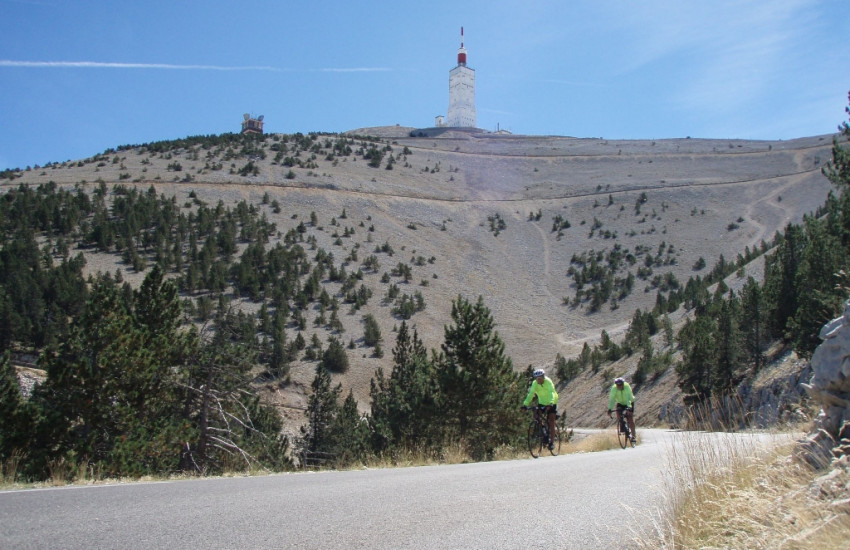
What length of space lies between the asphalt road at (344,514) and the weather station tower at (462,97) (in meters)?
151

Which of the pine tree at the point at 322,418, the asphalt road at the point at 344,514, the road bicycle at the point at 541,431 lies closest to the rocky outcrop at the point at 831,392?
the asphalt road at the point at 344,514

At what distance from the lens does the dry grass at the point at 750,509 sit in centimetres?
346

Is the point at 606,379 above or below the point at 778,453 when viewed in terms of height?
below

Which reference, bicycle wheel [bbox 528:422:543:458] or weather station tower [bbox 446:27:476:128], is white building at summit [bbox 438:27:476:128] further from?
bicycle wheel [bbox 528:422:543:458]

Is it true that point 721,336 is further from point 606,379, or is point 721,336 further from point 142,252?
point 142,252

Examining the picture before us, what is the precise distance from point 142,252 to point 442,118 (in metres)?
116

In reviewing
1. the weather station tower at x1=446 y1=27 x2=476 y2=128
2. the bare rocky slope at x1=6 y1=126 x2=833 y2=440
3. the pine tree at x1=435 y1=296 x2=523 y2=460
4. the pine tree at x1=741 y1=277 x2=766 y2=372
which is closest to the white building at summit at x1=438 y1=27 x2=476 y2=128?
the weather station tower at x1=446 y1=27 x2=476 y2=128

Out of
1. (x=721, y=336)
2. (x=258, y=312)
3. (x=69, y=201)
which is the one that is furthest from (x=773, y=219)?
(x=69, y=201)

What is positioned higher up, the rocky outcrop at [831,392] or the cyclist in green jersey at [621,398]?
the rocky outcrop at [831,392]

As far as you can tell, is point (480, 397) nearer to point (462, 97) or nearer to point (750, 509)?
point (750, 509)

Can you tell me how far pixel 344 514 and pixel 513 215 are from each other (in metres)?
78.8

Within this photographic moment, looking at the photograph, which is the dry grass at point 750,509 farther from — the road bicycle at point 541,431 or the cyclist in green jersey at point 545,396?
the road bicycle at point 541,431

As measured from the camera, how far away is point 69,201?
5791 centimetres

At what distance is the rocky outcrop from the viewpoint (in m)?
5.01
